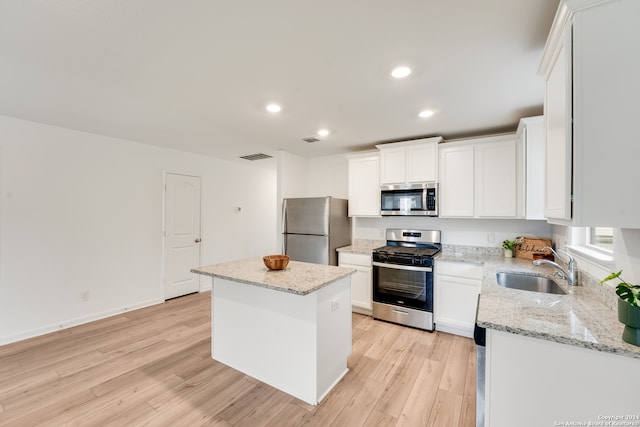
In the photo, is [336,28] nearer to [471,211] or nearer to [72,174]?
[471,211]

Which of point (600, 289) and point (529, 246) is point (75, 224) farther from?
point (529, 246)

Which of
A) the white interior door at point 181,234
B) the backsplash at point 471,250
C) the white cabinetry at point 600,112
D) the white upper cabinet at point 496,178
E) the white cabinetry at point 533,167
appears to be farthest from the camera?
the white interior door at point 181,234

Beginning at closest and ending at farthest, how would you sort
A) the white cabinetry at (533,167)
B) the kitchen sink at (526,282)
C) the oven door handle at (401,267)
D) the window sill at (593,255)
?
the window sill at (593,255) → the kitchen sink at (526,282) → the white cabinetry at (533,167) → the oven door handle at (401,267)

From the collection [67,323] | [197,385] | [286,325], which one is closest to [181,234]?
[67,323]

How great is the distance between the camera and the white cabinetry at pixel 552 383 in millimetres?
1105

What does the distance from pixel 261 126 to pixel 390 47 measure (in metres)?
1.89

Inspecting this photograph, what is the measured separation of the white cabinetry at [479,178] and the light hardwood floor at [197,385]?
1.50m

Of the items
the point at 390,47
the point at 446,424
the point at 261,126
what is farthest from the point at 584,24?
the point at 261,126

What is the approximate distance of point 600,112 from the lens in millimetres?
1111

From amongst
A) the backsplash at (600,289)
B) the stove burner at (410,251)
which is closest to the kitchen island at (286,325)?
the stove burner at (410,251)

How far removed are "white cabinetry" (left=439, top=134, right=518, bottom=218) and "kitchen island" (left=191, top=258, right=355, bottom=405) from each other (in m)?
1.89

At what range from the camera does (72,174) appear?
339 centimetres

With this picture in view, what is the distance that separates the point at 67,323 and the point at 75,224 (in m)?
1.20

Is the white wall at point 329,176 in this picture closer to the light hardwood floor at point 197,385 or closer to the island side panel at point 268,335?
the light hardwood floor at point 197,385
